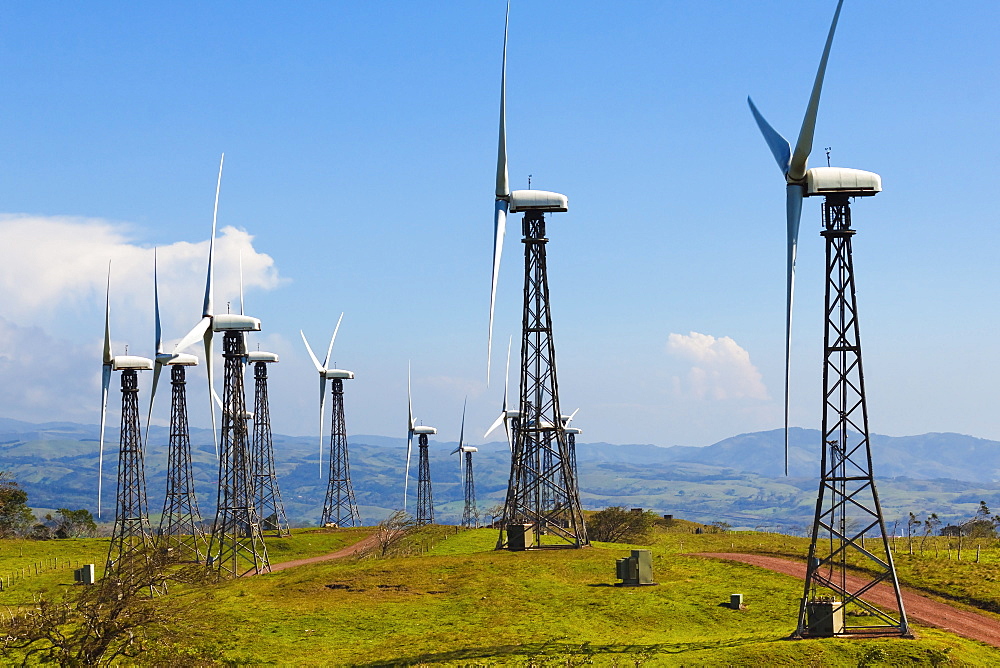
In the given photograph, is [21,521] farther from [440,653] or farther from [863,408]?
[863,408]

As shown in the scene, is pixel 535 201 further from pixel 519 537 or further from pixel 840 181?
pixel 840 181

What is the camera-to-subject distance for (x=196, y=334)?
62.7m

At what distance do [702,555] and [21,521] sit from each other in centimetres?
11160

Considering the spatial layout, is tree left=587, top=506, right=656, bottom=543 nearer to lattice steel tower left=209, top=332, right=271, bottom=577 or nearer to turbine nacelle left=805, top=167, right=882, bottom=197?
lattice steel tower left=209, top=332, right=271, bottom=577

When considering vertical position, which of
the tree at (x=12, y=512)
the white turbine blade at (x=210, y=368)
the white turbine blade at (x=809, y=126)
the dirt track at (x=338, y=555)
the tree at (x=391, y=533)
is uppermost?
the white turbine blade at (x=809, y=126)

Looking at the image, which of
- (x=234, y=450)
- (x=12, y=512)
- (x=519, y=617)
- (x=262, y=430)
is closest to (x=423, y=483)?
(x=262, y=430)

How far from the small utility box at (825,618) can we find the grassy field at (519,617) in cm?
137

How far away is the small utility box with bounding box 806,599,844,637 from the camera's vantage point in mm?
41094

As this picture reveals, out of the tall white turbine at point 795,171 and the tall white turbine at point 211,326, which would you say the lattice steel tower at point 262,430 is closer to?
the tall white turbine at point 211,326

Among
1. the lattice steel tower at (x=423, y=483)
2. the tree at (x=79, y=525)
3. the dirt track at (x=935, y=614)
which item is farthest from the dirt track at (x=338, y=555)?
the tree at (x=79, y=525)

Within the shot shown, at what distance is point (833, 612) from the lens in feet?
135

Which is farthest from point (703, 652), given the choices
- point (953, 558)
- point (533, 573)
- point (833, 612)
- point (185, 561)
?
point (185, 561)

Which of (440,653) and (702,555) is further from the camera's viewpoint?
(702,555)

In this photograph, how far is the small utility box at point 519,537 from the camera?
69.0 metres
